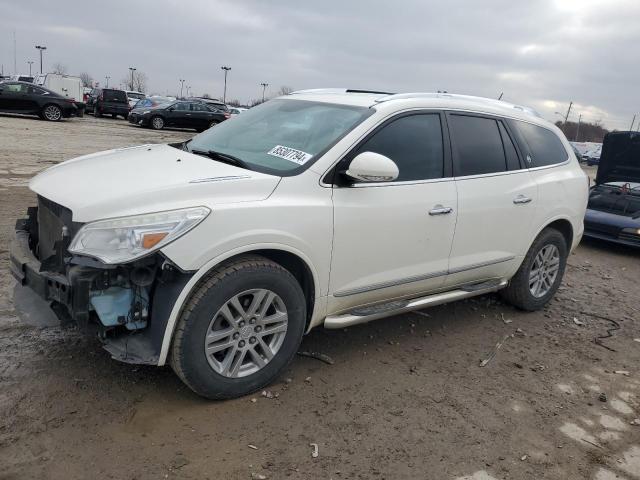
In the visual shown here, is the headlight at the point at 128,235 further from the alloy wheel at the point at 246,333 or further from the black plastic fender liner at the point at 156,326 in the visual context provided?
the alloy wheel at the point at 246,333

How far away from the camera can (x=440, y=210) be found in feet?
12.9

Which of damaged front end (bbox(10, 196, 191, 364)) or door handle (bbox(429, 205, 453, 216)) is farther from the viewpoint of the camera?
door handle (bbox(429, 205, 453, 216))

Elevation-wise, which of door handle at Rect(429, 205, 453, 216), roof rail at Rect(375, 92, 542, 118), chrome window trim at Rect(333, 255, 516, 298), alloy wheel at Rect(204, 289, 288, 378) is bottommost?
alloy wheel at Rect(204, 289, 288, 378)

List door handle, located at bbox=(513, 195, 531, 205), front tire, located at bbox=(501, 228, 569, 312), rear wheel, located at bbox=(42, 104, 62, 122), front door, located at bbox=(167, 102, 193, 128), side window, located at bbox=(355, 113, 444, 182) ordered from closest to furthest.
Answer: side window, located at bbox=(355, 113, 444, 182)
door handle, located at bbox=(513, 195, 531, 205)
front tire, located at bbox=(501, 228, 569, 312)
rear wheel, located at bbox=(42, 104, 62, 122)
front door, located at bbox=(167, 102, 193, 128)

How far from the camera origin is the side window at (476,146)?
4.20 m

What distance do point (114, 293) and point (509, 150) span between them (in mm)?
3380

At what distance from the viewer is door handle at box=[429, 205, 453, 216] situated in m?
3.88

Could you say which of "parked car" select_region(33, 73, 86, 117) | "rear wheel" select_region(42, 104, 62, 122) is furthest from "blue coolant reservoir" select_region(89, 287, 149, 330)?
"parked car" select_region(33, 73, 86, 117)

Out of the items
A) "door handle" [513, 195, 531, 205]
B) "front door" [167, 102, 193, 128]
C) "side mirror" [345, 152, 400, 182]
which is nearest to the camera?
"side mirror" [345, 152, 400, 182]

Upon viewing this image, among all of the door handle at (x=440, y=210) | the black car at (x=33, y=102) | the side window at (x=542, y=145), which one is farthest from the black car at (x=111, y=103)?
the door handle at (x=440, y=210)

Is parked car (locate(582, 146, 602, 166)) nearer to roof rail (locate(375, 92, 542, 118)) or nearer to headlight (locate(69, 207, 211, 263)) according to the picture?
roof rail (locate(375, 92, 542, 118))

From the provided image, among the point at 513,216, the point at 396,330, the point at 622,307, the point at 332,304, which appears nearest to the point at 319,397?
the point at 332,304

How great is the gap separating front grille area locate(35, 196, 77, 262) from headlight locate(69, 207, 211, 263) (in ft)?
0.50

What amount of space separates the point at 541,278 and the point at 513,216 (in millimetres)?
1023
